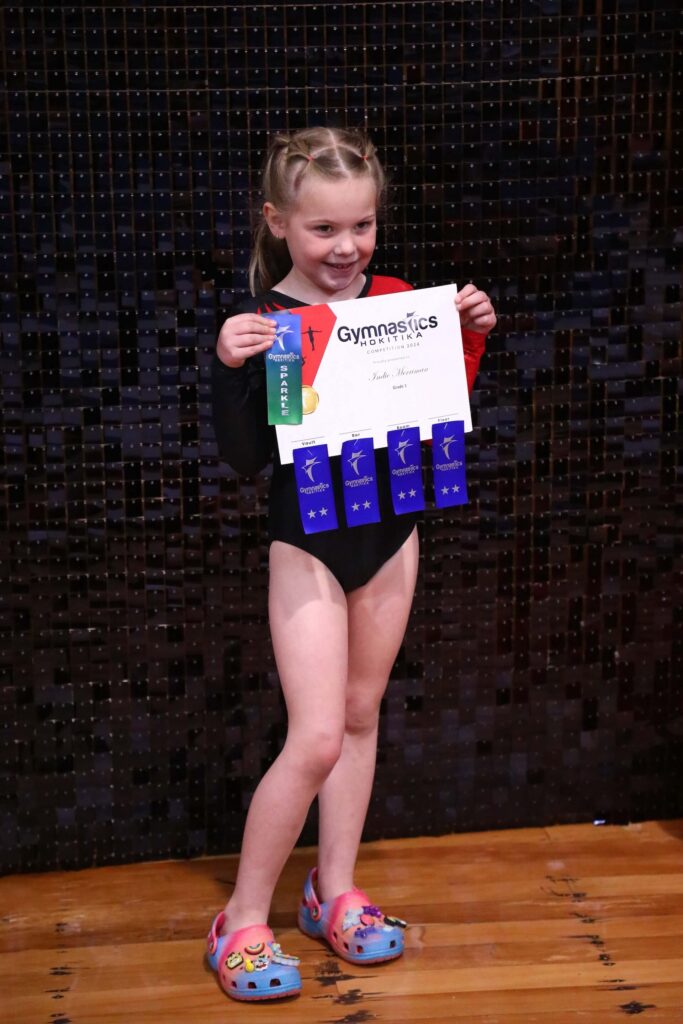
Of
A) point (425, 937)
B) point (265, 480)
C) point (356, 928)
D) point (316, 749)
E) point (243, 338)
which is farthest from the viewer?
point (265, 480)

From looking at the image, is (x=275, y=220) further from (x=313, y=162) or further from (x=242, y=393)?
(x=242, y=393)

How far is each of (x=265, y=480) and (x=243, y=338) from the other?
78cm

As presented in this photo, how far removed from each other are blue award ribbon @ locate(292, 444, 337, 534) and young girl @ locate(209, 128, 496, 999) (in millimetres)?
63

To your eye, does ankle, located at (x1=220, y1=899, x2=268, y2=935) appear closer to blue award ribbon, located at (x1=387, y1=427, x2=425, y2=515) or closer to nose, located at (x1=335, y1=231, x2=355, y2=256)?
blue award ribbon, located at (x1=387, y1=427, x2=425, y2=515)

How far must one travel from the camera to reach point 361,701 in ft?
8.46

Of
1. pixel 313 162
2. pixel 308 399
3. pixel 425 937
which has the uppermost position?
pixel 313 162

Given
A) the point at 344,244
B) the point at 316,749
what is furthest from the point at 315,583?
the point at 344,244

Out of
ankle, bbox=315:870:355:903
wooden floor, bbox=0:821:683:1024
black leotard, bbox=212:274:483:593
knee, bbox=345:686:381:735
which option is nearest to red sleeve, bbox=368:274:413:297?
black leotard, bbox=212:274:483:593

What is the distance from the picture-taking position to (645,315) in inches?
118

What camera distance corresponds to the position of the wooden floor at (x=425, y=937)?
243 centimetres

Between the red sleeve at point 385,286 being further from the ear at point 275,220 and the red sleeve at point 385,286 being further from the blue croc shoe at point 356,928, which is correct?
the blue croc shoe at point 356,928

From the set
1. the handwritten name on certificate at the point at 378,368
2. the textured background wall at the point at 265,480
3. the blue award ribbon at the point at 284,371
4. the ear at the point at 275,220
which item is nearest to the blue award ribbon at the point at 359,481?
the handwritten name on certificate at the point at 378,368

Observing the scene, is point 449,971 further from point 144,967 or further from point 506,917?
point 144,967

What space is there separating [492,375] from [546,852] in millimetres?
1079
